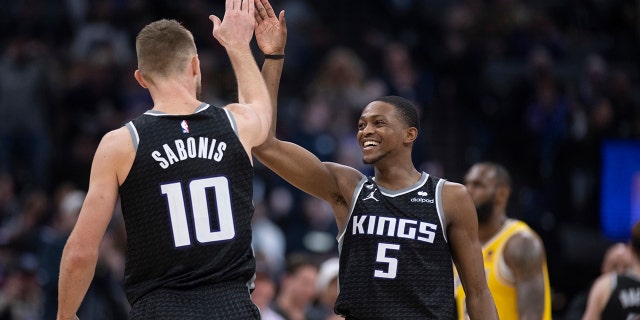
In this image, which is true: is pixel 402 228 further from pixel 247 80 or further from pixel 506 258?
pixel 506 258

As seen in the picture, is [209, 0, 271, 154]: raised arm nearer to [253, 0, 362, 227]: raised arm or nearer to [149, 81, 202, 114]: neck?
[149, 81, 202, 114]: neck

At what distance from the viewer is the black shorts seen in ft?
17.0

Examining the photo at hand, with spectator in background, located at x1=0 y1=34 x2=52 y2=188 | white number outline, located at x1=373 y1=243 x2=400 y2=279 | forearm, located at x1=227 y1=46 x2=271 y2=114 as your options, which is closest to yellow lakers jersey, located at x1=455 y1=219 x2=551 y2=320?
white number outline, located at x1=373 y1=243 x2=400 y2=279

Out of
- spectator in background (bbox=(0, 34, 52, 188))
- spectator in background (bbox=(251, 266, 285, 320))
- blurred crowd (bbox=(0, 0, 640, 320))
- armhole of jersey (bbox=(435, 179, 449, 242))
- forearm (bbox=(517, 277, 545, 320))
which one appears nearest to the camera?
armhole of jersey (bbox=(435, 179, 449, 242))

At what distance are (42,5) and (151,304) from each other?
39.5ft

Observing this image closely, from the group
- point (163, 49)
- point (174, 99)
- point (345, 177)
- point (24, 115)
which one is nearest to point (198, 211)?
point (174, 99)

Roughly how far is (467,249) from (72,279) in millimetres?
2277

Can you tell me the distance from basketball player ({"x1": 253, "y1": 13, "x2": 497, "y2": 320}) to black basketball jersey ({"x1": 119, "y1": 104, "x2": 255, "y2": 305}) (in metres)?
0.92

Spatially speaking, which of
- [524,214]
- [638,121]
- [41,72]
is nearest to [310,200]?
[524,214]

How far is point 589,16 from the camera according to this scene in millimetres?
19922

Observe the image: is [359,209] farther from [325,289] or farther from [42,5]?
[42,5]

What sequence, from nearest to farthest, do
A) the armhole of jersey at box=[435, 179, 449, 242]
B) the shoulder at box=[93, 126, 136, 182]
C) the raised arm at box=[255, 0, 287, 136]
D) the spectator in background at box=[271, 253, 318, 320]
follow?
the shoulder at box=[93, 126, 136, 182] < the armhole of jersey at box=[435, 179, 449, 242] < the raised arm at box=[255, 0, 287, 136] < the spectator in background at box=[271, 253, 318, 320]

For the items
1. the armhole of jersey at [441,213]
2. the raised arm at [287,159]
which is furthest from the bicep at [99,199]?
the armhole of jersey at [441,213]

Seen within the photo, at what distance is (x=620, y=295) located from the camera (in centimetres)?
847
